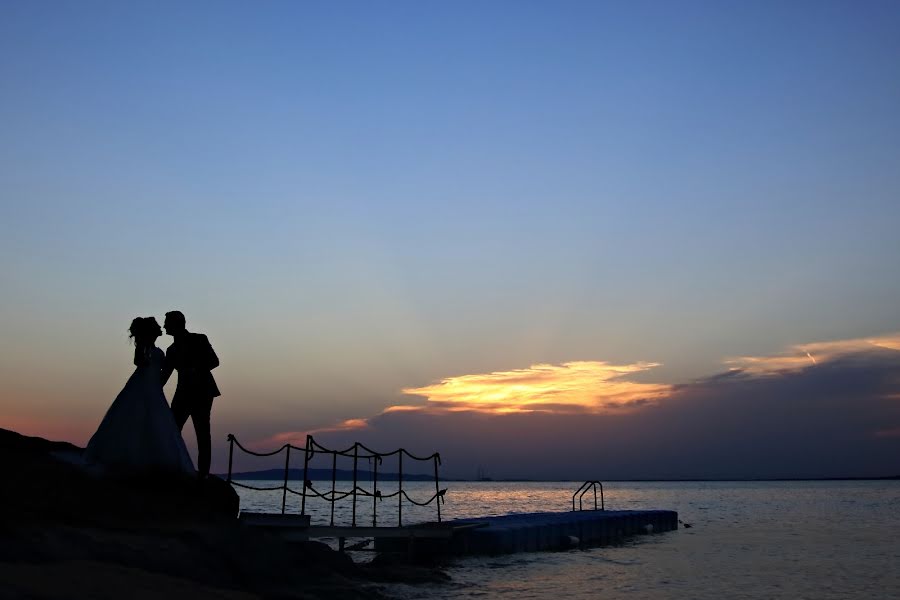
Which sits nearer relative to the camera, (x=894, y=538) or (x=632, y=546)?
(x=632, y=546)

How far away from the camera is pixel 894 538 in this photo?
3591 cm

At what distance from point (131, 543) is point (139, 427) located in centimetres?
270

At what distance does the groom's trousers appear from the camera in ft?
44.3

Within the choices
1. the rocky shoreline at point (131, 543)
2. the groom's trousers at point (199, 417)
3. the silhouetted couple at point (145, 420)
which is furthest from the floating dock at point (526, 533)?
the silhouetted couple at point (145, 420)

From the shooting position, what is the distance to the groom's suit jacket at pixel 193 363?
13273mm

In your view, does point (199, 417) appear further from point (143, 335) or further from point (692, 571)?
point (692, 571)

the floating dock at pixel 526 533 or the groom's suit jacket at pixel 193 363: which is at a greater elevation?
the groom's suit jacket at pixel 193 363

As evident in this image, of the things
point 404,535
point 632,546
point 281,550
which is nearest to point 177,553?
point 281,550

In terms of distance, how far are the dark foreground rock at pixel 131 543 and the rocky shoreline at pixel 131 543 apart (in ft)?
0.06

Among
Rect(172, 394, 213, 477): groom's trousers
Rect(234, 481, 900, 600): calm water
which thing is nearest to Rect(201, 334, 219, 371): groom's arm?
Rect(172, 394, 213, 477): groom's trousers

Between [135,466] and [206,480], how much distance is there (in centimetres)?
155

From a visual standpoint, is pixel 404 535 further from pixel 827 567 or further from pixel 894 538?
pixel 894 538

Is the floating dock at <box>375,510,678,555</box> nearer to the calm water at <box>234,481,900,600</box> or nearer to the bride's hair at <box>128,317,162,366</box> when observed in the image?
the calm water at <box>234,481,900,600</box>

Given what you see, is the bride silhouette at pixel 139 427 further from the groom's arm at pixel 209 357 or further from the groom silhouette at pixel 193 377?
the groom's arm at pixel 209 357
